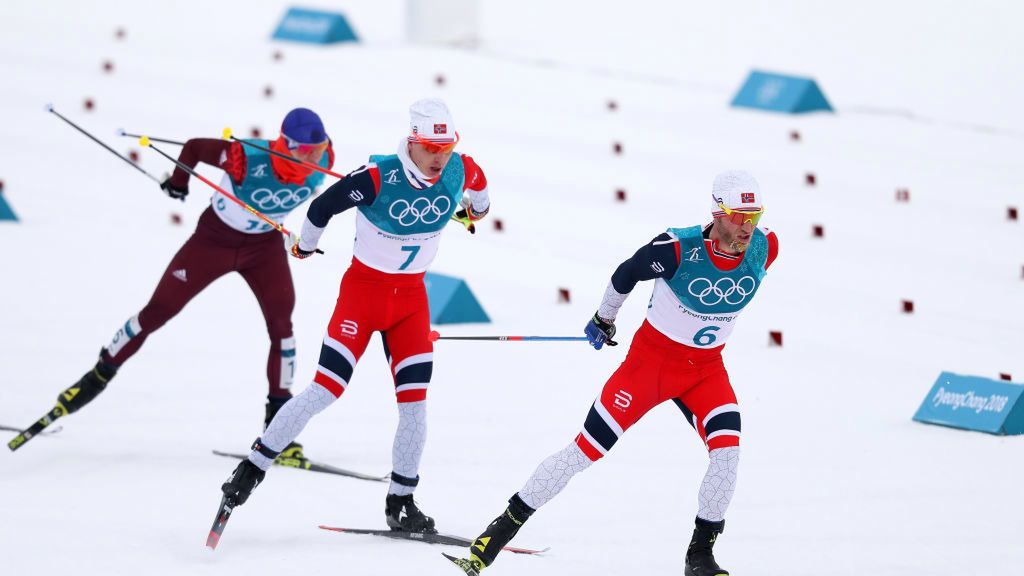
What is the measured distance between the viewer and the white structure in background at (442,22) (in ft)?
60.7

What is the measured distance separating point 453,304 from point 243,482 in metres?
3.93

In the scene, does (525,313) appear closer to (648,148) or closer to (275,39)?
(648,148)

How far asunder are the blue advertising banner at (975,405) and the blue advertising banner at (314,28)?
11249mm

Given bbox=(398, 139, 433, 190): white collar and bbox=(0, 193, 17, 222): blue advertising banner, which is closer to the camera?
bbox=(398, 139, 433, 190): white collar

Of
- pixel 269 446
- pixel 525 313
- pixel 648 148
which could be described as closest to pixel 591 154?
pixel 648 148

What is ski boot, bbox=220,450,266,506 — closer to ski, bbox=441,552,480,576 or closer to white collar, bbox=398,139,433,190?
ski, bbox=441,552,480,576

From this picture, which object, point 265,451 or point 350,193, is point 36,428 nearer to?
point 265,451

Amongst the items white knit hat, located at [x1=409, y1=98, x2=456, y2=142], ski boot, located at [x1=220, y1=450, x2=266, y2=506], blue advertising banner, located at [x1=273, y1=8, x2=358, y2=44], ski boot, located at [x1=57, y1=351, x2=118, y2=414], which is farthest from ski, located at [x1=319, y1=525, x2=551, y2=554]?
blue advertising banner, located at [x1=273, y1=8, x2=358, y2=44]

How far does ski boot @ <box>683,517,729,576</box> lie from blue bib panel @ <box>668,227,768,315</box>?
2.57 ft

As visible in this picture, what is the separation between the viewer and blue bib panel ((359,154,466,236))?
609 cm

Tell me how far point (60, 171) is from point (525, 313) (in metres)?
5.08

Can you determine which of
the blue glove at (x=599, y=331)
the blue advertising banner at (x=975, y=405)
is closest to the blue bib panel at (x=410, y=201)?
the blue glove at (x=599, y=331)

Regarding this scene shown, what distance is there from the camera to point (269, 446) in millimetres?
6152

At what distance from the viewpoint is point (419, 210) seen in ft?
20.2
